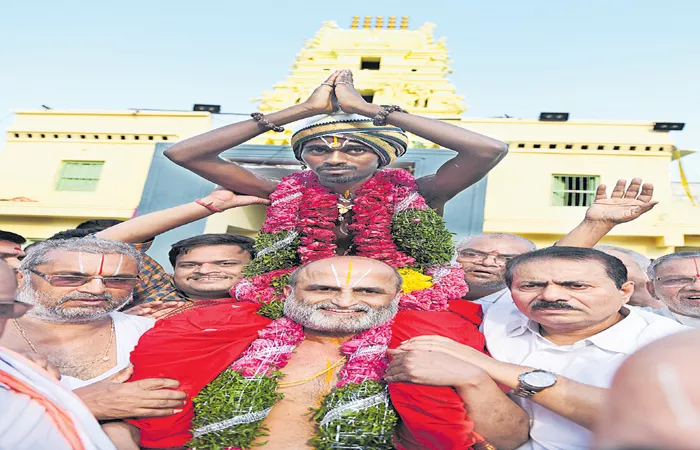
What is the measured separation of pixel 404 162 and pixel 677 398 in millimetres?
9505

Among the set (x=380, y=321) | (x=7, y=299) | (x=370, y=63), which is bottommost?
(x=380, y=321)

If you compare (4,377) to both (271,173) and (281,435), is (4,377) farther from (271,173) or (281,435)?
(271,173)

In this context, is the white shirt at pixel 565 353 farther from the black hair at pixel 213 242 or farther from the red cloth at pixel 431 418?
the black hair at pixel 213 242

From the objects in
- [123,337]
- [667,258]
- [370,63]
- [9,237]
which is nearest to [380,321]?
[123,337]

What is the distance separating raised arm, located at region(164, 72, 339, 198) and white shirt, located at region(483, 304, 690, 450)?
156 cm

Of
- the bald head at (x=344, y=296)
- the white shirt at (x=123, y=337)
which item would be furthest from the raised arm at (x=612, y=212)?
the white shirt at (x=123, y=337)

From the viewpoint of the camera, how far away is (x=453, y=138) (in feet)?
10.3

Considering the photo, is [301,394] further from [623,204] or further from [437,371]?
→ [623,204]

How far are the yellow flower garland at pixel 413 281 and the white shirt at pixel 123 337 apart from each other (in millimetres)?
1464

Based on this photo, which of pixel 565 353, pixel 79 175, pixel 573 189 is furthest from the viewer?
pixel 79 175

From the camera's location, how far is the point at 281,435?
8.67 ft

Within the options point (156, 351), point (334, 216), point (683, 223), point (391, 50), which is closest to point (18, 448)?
point (156, 351)

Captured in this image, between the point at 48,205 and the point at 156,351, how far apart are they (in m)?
10.6

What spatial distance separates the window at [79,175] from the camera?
479 inches
